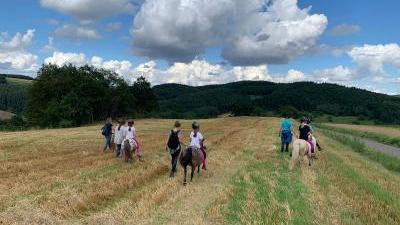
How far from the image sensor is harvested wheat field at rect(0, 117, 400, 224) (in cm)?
1118

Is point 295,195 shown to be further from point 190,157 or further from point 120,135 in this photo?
point 120,135

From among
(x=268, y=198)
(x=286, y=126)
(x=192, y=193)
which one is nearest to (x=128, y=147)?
(x=192, y=193)

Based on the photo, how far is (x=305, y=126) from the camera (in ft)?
73.2

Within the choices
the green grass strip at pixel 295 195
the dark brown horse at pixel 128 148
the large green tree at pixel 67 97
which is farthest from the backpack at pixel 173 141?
the large green tree at pixel 67 97

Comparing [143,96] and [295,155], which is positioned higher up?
[143,96]

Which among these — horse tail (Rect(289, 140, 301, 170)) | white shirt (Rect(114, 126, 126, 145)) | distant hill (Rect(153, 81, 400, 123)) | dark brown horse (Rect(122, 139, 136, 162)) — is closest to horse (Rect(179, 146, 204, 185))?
horse tail (Rect(289, 140, 301, 170))

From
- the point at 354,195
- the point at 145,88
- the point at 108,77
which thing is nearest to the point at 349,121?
the point at 145,88

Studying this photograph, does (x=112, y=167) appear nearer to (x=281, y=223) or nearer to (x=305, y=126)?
(x=305, y=126)

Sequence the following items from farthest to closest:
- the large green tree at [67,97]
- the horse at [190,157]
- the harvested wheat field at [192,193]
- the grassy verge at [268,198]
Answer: the large green tree at [67,97], the horse at [190,157], the harvested wheat field at [192,193], the grassy verge at [268,198]

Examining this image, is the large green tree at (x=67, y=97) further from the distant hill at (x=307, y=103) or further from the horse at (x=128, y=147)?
the horse at (x=128, y=147)

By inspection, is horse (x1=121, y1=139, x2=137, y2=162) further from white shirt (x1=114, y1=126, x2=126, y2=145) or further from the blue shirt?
the blue shirt

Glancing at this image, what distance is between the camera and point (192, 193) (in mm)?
14562

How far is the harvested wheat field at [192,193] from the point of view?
11180mm

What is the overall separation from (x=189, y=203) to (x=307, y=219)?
3569 mm
